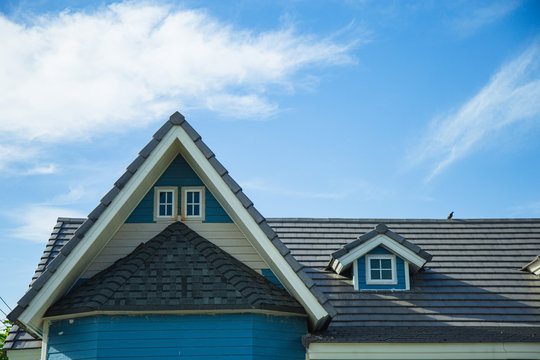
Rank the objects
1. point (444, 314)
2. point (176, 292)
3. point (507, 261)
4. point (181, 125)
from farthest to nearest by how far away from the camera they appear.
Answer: point (507, 261), point (444, 314), point (181, 125), point (176, 292)

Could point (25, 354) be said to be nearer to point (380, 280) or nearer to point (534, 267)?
point (380, 280)

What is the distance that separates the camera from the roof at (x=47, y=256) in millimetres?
14164

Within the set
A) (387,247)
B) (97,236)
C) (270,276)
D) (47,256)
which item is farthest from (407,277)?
(47,256)

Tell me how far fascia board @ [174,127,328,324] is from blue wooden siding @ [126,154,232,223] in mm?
351

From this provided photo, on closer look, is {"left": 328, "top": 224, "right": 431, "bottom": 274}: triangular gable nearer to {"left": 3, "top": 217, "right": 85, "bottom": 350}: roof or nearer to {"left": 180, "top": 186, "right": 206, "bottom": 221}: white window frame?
{"left": 180, "top": 186, "right": 206, "bottom": 221}: white window frame

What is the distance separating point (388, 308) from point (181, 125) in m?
6.36

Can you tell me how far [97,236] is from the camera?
11.5 meters

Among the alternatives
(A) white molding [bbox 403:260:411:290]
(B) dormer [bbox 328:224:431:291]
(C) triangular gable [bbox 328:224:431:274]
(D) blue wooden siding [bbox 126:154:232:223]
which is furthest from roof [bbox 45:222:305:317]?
(A) white molding [bbox 403:260:411:290]

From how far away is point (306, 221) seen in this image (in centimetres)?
1794

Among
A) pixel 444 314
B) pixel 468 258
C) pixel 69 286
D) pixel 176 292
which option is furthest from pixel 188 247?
pixel 468 258

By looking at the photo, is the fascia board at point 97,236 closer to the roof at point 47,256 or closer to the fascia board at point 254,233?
the fascia board at point 254,233

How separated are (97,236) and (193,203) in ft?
8.07

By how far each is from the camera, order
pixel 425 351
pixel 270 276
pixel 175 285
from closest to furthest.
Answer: pixel 175 285
pixel 425 351
pixel 270 276

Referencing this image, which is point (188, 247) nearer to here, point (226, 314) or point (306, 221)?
point (226, 314)
